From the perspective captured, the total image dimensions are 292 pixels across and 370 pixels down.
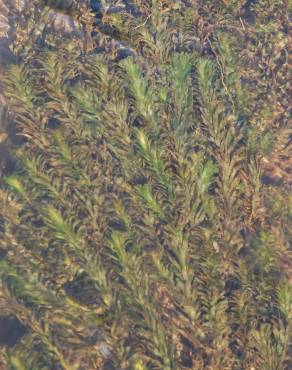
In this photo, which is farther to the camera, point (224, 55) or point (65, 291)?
point (224, 55)

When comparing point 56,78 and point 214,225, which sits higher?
point 56,78

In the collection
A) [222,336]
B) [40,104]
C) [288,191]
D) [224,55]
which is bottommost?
[222,336]

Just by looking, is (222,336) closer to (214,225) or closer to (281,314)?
(281,314)

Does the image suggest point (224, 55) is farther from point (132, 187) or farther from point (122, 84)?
point (132, 187)

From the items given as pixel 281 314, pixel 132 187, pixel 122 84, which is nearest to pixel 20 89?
pixel 122 84

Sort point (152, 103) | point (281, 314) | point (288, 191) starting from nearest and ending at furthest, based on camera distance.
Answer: point (281, 314), point (152, 103), point (288, 191)

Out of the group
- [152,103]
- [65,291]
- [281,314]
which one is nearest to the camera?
[281,314]
